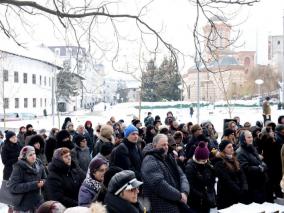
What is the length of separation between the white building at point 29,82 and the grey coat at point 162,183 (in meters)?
43.4

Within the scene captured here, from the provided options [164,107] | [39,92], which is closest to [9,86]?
[39,92]

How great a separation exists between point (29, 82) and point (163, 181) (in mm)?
53446

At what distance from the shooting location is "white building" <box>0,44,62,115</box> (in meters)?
50.9

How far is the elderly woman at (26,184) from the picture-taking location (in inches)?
251

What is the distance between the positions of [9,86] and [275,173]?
4522 centimetres

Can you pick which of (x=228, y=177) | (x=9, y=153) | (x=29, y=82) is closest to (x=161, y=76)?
(x=9, y=153)

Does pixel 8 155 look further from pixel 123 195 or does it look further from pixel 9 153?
pixel 123 195

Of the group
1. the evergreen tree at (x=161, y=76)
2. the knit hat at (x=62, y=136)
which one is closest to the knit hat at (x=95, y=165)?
the evergreen tree at (x=161, y=76)

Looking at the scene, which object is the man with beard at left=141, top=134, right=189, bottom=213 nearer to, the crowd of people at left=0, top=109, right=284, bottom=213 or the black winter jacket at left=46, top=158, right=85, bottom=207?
the crowd of people at left=0, top=109, right=284, bottom=213

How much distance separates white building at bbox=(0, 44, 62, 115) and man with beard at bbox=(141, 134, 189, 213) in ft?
142

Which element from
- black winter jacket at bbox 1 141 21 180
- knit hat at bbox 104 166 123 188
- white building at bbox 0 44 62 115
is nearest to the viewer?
knit hat at bbox 104 166 123 188

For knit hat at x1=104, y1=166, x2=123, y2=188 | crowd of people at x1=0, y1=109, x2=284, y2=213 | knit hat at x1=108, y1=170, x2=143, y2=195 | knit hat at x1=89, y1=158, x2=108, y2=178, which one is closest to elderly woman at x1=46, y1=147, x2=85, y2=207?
crowd of people at x1=0, y1=109, x2=284, y2=213

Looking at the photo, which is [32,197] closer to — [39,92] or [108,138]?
[108,138]

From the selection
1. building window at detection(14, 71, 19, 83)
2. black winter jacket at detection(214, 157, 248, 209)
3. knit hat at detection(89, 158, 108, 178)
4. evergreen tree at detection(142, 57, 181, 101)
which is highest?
building window at detection(14, 71, 19, 83)
